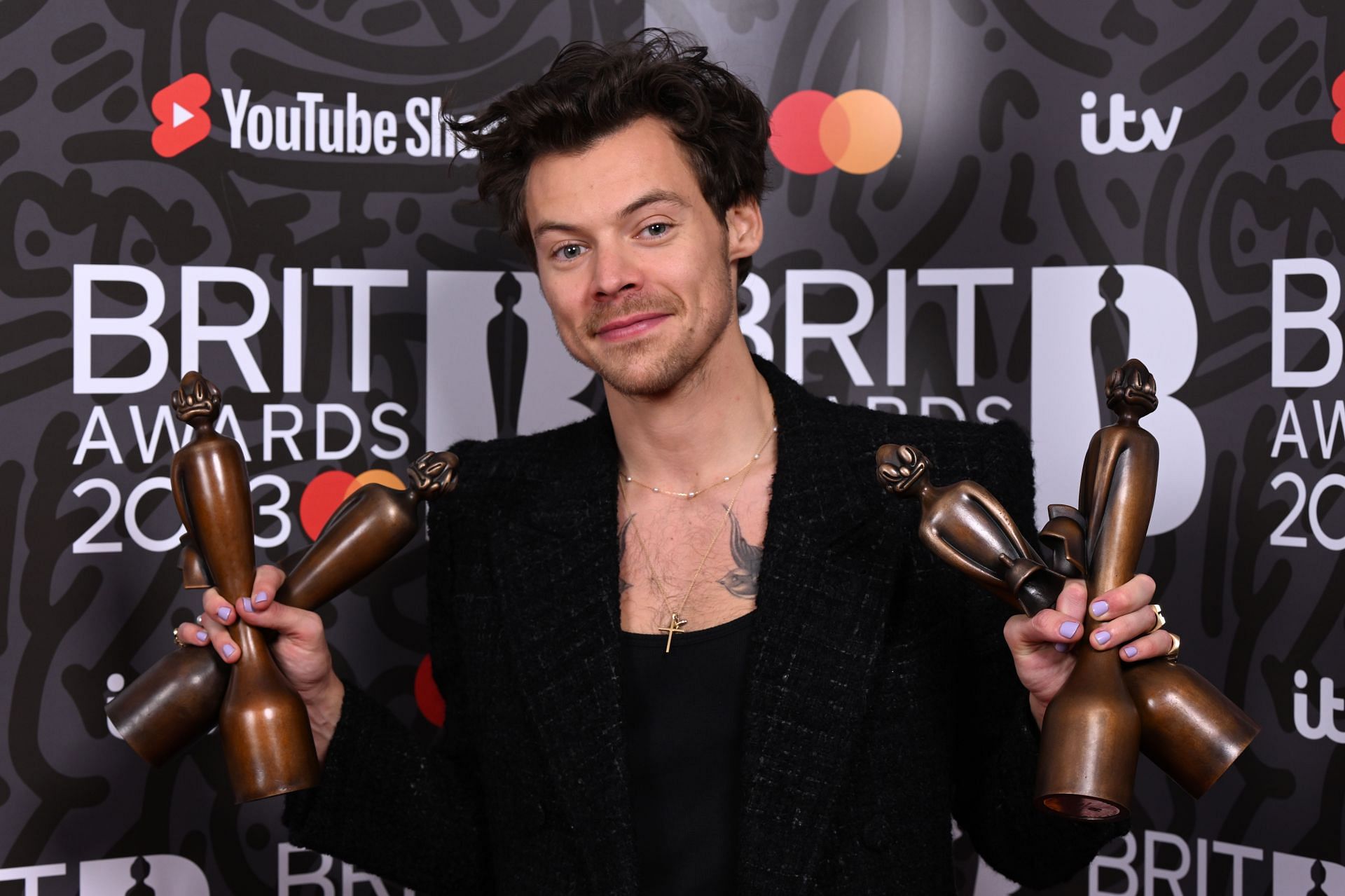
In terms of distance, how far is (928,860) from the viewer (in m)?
1.50

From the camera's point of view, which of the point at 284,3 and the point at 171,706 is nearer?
the point at 171,706

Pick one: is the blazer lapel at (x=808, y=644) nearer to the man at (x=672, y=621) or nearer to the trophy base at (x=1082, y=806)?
the man at (x=672, y=621)

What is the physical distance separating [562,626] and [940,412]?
3.02 feet

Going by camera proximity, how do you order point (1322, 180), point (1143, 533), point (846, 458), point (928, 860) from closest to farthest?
point (1143, 533) → point (928, 860) → point (846, 458) → point (1322, 180)

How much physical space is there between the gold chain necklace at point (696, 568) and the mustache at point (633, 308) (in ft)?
0.84

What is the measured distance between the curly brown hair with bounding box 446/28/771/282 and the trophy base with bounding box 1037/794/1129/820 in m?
0.92

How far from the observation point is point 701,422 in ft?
5.50

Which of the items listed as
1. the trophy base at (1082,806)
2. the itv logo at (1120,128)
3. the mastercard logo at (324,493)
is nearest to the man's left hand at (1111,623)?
the trophy base at (1082,806)

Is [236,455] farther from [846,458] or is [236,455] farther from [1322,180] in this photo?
[1322,180]

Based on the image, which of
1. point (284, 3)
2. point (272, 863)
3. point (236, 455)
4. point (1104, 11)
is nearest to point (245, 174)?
point (284, 3)

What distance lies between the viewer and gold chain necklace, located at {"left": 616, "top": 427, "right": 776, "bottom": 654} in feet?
5.17

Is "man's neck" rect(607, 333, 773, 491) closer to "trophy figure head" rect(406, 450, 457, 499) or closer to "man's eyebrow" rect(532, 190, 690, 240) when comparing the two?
"man's eyebrow" rect(532, 190, 690, 240)

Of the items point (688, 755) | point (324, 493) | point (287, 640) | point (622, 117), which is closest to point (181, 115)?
point (324, 493)

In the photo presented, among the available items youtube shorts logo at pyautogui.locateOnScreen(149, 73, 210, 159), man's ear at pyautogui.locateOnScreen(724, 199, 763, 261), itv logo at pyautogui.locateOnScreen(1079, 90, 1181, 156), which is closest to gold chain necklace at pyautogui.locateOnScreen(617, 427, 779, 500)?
man's ear at pyautogui.locateOnScreen(724, 199, 763, 261)
